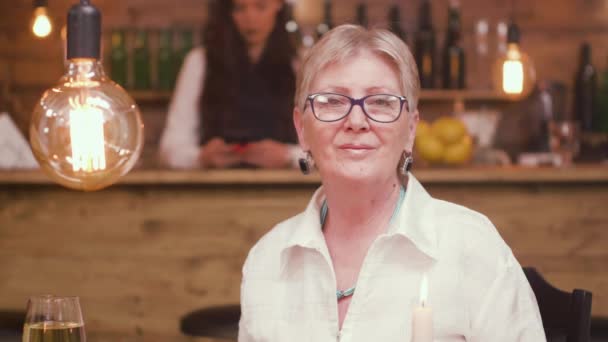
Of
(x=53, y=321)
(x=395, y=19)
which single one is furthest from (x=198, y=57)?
(x=53, y=321)

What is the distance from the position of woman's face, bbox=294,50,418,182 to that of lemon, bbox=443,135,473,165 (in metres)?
1.67

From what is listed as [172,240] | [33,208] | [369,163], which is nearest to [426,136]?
[172,240]

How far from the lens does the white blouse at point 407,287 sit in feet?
4.86

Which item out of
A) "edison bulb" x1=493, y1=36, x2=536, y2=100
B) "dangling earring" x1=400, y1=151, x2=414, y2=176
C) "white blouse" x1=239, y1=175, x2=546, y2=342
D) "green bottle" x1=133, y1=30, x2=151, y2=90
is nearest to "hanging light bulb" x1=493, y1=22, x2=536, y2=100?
"edison bulb" x1=493, y1=36, x2=536, y2=100

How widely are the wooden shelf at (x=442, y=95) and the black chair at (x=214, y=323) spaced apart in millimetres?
2322

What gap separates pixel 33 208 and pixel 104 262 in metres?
0.30

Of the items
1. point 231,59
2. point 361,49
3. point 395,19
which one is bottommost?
point 361,49

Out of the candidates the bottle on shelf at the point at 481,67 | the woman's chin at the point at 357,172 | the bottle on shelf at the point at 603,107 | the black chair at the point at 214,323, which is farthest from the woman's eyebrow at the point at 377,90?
the bottle on shelf at the point at 481,67

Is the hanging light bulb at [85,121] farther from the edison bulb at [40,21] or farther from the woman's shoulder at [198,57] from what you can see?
the woman's shoulder at [198,57]

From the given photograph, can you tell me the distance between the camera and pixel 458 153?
10.6 ft

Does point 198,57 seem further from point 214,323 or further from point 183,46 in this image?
point 214,323

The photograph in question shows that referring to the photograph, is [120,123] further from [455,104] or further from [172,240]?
[455,104]

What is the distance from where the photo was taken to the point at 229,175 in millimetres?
3076

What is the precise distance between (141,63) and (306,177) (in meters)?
1.89
